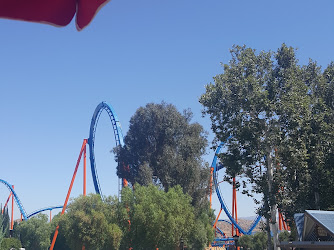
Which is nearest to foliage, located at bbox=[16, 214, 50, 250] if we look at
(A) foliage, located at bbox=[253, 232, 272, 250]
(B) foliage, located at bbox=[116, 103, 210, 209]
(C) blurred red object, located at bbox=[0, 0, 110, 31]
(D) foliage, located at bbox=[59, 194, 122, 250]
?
(B) foliage, located at bbox=[116, 103, 210, 209]

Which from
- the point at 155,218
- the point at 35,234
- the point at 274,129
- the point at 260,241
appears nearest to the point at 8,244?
the point at 35,234

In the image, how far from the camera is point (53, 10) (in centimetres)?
135

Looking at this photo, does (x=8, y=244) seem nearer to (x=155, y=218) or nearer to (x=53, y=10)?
(x=155, y=218)

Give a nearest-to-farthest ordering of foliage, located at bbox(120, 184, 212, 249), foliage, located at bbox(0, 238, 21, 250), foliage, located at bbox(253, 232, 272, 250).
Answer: foliage, located at bbox(120, 184, 212, 249)
foliage, located at bbox(0, 238, 21, 250)
foliage, located at bbox(253, 232, 272, 250)

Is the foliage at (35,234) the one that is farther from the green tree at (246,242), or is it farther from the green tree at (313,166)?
the green tree at (313,166)

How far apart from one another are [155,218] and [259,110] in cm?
1052

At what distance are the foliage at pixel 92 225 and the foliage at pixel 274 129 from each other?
9.99m

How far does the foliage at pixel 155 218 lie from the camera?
93.8 ft

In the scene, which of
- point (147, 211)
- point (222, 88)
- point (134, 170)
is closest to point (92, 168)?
point (134, 170)

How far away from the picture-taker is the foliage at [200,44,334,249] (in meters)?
22.7

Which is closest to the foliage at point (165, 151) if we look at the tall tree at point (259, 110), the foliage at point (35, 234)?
the tall tree at point (259, 110)

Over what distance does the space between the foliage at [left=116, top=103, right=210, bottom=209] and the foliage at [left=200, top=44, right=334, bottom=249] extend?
36.8 feet

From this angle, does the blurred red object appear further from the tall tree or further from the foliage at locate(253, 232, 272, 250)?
the foliage at locate(253, 232, 272, 250)

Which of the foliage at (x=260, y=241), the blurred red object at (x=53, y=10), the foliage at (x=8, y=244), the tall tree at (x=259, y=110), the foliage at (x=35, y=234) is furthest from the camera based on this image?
the foliage at (x=35, y=234)
